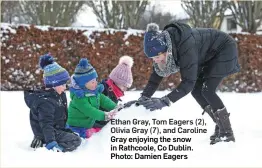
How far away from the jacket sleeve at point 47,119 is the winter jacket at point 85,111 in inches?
12.4

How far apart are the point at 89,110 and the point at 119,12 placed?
14992 millimetres

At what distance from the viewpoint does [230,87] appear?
9492 mm

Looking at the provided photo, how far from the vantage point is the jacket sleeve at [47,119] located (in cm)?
283

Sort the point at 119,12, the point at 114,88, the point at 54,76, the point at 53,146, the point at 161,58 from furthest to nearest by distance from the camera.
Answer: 1. the point at 119,12
2. the point at 114,88
3. the point at 54,76
4. the point at 161,58
5. the point at 53,146

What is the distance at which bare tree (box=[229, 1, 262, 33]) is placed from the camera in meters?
13.3

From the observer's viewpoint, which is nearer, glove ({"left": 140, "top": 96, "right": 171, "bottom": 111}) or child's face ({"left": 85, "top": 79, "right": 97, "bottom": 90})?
glove ({"left": 140, "top": 96, "right": 171, "bottom": 111})

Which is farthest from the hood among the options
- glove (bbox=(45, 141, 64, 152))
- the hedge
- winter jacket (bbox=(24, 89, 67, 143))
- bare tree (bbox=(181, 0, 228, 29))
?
bare tree (bbox=(181, 0, 228, 29))

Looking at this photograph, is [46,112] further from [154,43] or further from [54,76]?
[154,43]

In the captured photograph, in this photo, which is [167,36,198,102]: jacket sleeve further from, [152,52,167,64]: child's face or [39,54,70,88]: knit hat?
[39,54,70,88]: knit hat

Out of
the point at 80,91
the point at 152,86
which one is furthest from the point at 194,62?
the point at 80,91

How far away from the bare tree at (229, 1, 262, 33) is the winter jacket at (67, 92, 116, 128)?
11.2 m

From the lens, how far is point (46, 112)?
9.47 ft

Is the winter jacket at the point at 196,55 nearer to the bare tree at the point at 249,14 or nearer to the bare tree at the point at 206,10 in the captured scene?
the bare tree at the point at 249,14

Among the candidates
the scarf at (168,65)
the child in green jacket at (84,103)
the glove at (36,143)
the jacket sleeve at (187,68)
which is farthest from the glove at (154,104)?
the glove at (36,143)
